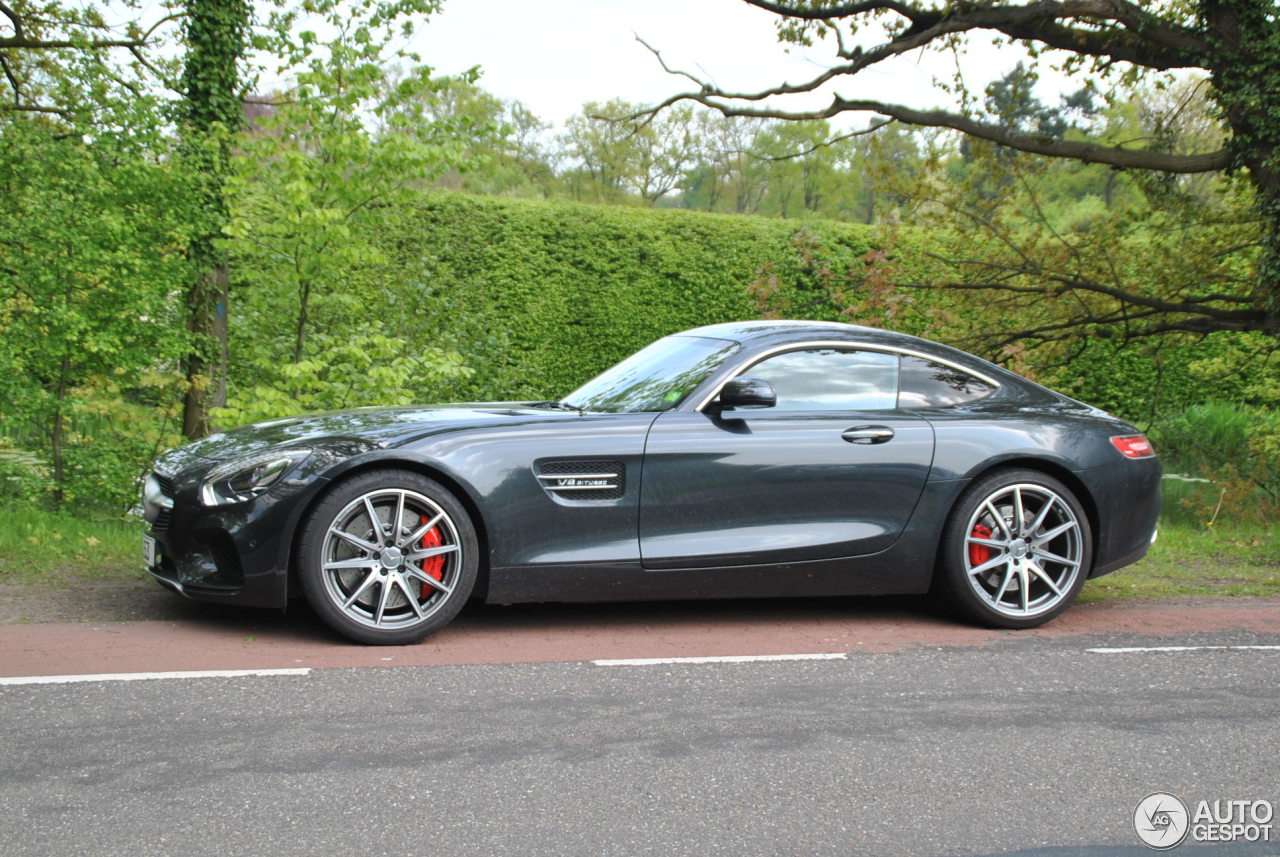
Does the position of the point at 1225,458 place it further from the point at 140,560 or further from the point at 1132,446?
the point at 140,560

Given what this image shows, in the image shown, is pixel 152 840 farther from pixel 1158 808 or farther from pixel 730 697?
pixel 1158 808

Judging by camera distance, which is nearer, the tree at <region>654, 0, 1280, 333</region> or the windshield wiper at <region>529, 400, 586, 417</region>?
the windshield wiper at <region>529, 400, 586, 417</region>

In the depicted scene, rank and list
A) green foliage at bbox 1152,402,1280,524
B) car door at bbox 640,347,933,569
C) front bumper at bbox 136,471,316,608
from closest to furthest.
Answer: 1. front bumper at bbox 136,471,316,608
2. car door at bbox 640,347,933,569
3. green foliage at bbox 1152,402,1280,524

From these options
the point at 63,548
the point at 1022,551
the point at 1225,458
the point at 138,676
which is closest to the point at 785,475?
the point at 1022,551

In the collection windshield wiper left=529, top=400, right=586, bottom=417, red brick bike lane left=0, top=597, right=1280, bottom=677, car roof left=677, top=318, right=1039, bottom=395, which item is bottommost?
red brick bike lane left=0, top=597, right=1280, bottom=677

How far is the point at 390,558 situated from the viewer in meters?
5.20

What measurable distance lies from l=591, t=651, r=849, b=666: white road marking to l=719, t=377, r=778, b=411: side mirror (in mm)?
1133

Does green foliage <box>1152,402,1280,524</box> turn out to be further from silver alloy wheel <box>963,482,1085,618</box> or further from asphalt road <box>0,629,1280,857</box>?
asphalt road <box>0,629,1280,857</box>

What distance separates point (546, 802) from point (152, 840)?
105cm

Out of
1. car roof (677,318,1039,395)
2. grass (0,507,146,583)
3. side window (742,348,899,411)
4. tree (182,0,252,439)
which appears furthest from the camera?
tree (182,0,252,439)

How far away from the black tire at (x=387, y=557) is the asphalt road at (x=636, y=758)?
1.35 ft

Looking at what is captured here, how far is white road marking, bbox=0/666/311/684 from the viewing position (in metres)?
4.53
